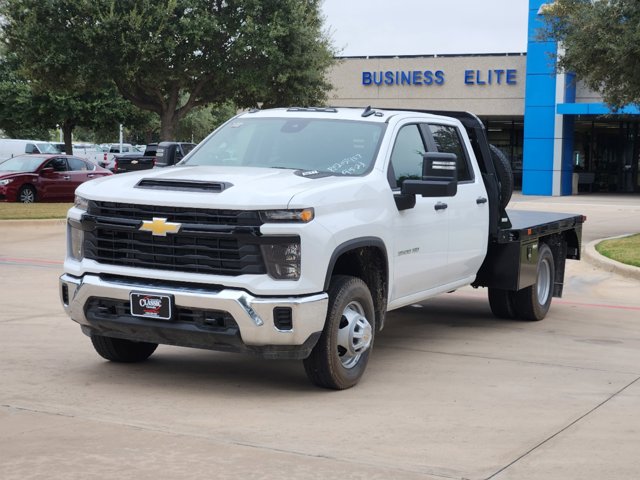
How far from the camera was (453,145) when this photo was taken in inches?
362

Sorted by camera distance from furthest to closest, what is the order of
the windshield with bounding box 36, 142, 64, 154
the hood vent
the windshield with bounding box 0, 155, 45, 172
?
1. the windshield with bounding box 36, 142, 64, 154
2. the windshield with bounding box 0, 155, 45, 172
3. the hood vent

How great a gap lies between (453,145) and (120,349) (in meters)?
3.50

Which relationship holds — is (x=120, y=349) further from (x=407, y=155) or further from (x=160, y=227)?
(x=407, y=155)

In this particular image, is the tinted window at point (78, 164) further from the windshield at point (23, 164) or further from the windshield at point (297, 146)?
the windshield at point (297, 146)

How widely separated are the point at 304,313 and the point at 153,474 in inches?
71.5

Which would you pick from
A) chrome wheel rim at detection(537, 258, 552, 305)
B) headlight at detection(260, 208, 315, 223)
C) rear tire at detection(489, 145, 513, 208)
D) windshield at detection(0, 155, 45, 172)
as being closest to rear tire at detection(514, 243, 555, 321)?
chrome wheel rim at detection(537, 258, 552, 305)

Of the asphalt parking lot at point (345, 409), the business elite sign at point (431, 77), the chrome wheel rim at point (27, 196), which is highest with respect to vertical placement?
the business elite sign at point (431, 77)

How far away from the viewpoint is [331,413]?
658 centimetres

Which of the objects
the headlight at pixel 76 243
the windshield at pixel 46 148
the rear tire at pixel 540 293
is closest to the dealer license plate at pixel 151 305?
the headlight at pixel 76 243

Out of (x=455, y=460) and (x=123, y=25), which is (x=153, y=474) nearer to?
(x=455, y=460)

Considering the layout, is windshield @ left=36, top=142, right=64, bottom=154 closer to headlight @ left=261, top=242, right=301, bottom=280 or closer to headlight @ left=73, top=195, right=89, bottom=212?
headlight @ left=73, top=195, right=89, bottom=212

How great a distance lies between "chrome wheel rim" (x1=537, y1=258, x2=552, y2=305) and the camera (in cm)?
1079

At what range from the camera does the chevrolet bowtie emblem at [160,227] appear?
6.80 meters

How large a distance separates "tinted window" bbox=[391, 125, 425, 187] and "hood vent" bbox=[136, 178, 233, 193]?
5.48ft
